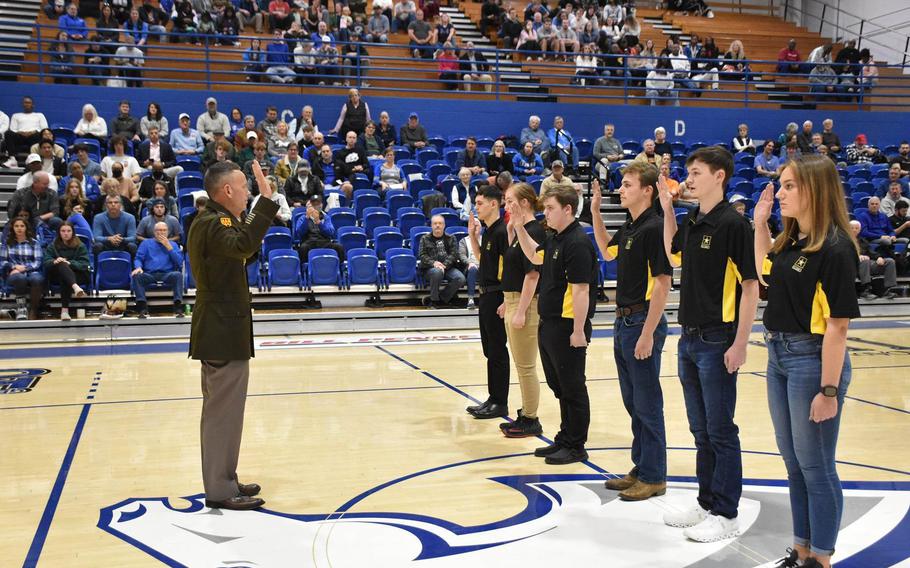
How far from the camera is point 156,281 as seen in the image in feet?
36.8

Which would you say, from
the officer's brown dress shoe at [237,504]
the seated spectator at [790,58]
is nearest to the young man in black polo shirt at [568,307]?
the officer's brown dress shoe at [237,504]

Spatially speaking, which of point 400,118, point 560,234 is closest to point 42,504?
point 560,234

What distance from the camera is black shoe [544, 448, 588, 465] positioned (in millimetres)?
5297

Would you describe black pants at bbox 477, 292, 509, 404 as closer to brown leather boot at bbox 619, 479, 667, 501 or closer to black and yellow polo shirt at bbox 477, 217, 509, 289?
black and yellow polo shirt at bbox 477, 217, 509, 289

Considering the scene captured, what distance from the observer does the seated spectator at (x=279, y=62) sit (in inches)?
655

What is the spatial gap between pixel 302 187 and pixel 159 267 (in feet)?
10.1

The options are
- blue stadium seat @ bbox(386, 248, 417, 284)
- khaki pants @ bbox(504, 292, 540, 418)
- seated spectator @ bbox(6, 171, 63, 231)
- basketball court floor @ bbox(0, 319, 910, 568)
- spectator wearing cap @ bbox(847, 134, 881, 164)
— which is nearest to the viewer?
basketball court floor @ bbox(0, 319, 910, 568)

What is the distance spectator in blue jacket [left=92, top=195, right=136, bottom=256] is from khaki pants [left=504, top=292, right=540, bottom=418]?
7481mm

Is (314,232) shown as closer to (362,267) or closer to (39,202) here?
(362,267)

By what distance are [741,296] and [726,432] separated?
66cm

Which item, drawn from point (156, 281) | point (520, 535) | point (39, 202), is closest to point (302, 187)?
point (156, 281)

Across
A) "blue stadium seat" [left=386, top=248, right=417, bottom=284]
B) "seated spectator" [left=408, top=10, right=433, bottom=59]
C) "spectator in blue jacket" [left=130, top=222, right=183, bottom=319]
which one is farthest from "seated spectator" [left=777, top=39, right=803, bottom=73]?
"spectator in blue jacket" [left=130, top=222, right=183, bottom=319]

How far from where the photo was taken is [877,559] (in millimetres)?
3783

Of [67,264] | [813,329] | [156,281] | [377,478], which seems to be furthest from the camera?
[156,281]
